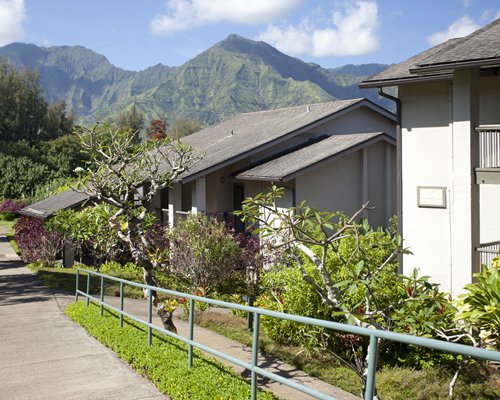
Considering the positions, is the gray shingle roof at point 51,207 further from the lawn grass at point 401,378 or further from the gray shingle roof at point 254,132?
the lawn grass at point 401,378

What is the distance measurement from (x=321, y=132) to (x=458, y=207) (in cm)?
1057

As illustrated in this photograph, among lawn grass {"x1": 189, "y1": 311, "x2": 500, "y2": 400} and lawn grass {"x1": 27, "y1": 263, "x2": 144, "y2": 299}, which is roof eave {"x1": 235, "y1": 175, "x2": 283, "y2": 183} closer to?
lawn grass {"x1": 27, "y1": 263, "x2": 144, "y2": 299}

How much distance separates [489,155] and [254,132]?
12.8m

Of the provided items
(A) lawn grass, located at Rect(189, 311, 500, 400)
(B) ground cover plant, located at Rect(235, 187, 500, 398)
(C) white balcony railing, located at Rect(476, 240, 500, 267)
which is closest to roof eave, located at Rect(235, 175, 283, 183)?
(B) ground cover plant, located at Rect(235, 187, 500, 398)

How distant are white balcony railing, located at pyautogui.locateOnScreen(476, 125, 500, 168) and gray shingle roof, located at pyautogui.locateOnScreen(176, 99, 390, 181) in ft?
25.9

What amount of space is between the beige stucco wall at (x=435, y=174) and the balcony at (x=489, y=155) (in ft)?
1.75

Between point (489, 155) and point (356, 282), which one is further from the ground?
point (489, 155)

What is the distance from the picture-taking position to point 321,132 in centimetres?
2083

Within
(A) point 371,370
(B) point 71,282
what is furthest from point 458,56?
(B) point 71,282

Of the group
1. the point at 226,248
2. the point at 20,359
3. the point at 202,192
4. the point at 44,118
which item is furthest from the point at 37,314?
the point at 44,118

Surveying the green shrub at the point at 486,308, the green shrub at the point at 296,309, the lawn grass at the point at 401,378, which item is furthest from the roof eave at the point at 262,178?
the green shrub at the point at 486,308

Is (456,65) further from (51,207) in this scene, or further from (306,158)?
(51,207)

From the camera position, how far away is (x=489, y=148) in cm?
1068

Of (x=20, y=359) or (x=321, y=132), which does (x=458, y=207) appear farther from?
(x=321, y=132)
